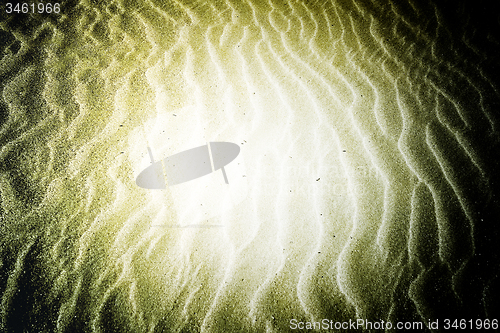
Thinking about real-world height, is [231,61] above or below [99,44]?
below

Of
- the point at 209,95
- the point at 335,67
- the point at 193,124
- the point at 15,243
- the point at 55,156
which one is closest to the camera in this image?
the point at 15,243

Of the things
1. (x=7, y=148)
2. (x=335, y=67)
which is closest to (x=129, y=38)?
(x=7, y=148)

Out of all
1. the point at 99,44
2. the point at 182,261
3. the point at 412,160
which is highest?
the point at 99,44

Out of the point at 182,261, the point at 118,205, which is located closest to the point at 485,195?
the point at 182,261

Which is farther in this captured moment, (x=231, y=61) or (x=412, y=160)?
(x=231, y=61)

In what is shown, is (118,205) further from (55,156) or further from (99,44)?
(99,44)

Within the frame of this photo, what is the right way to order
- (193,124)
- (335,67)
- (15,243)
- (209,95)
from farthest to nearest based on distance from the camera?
(335,67) → (209,95) → (193,124) → (15,243)
